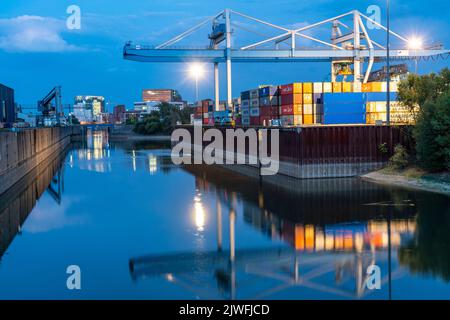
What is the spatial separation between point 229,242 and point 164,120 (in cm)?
12198

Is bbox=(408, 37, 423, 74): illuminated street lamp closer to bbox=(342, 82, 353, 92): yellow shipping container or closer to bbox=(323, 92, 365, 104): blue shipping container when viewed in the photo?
bbox=(342, 82, 353, 92): yellow shipping container

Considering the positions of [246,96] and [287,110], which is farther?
[246,96]

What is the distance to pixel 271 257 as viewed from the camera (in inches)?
711

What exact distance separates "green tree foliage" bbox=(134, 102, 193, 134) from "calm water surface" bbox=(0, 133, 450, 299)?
335 feet

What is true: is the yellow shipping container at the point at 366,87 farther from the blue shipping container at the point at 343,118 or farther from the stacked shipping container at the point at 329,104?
the blue shipping container at the point at 343,118

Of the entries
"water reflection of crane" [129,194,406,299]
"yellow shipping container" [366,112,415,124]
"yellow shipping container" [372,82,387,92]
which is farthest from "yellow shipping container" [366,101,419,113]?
"water reflection of crane" [129,194,406,299]

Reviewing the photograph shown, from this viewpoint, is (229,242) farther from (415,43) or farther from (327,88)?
(415,43)

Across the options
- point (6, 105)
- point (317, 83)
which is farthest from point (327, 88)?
point (6, 105)

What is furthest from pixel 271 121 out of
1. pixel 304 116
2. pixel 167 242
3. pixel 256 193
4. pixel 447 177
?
pixel 167 242

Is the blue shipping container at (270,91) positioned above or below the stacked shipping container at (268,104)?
above

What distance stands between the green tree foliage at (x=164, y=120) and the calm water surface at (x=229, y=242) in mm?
102200

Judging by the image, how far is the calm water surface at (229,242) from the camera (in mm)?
14652

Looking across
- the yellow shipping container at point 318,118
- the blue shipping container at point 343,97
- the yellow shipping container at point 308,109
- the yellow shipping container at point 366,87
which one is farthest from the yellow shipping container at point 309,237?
the yellow shipping container at point 366,87

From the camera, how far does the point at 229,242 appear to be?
2000cm
